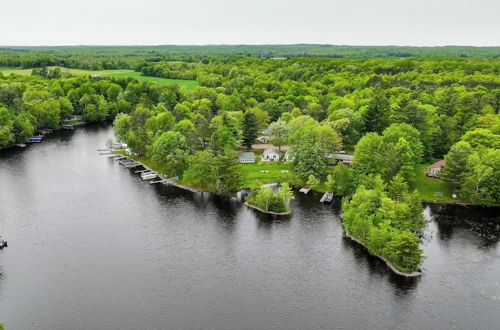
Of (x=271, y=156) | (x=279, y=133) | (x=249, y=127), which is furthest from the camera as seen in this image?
(x=249, y=127)

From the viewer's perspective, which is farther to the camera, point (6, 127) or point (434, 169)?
point (6, 127)

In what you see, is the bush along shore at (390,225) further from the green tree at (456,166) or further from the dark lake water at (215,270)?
the green tree at (456,166)

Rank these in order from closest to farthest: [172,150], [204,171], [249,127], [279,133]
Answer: [204,171] → [172,150] → [279,133] → [249,127]

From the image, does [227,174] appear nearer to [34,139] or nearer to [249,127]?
[249,127]

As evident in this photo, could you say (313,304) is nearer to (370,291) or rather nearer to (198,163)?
(370,291)

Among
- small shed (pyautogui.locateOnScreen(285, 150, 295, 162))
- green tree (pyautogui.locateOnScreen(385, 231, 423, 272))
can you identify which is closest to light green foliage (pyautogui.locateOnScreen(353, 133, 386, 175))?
small shed (pyautogui.locateOnScreen(285, 150, 295, 162))

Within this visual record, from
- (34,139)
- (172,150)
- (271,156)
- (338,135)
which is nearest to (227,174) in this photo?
(172,150)

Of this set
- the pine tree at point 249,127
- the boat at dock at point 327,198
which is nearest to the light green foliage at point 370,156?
the boat at dock at point 327,198
